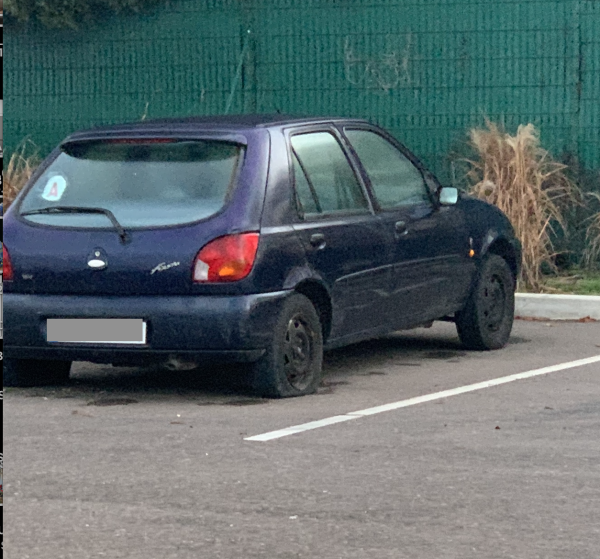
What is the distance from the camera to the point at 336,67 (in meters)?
15.0

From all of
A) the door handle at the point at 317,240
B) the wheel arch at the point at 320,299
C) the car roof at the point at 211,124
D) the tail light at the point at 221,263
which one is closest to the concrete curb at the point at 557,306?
the car roof at the point at 211,124

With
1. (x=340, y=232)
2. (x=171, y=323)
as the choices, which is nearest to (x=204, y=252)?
(x=171, y=323)

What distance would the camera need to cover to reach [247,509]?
5.38 meters

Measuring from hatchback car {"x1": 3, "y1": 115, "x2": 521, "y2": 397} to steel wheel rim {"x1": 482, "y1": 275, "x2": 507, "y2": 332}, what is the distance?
107cm

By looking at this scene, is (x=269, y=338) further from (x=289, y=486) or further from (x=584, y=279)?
(x=584, y=279)

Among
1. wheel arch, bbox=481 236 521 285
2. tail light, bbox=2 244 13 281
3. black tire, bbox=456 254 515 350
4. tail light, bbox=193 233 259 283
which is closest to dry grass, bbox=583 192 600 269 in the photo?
wheel arch, bbox=481 236 521 285

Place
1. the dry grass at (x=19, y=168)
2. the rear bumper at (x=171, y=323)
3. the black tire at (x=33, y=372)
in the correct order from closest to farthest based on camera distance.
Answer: the rear bumper at (x=171, y=323), the black tire at (x=33, y=372), the dry grass at (x=19, y=168)

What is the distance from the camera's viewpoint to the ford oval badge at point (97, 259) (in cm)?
773

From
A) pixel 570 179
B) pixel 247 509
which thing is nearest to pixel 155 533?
pixel 247 509

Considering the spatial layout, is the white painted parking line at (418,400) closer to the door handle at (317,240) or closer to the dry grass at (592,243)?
the door handle at (317,240)

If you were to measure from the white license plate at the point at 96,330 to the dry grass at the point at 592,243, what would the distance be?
6798 millimetres

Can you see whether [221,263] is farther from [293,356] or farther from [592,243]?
[592,243]

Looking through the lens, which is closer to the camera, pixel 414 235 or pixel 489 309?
pixel 414 235

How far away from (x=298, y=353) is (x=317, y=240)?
0.63m
